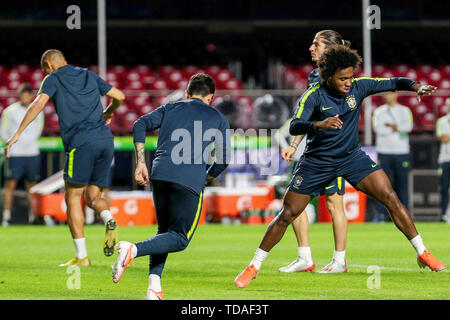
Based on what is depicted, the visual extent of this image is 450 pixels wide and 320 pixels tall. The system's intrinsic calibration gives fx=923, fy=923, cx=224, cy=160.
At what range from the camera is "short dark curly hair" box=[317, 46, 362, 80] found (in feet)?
24.7

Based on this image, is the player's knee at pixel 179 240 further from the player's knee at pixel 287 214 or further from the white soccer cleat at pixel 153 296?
the player's knee at pixel 287 214

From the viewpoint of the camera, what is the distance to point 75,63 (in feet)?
99.7

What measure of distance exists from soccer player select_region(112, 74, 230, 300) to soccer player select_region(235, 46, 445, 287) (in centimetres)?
111

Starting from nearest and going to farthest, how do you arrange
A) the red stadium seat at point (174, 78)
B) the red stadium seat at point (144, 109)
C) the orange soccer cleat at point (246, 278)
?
the orange soccer cleat at point (246, 278)
the red stadium seat at point (144, 109)
the red stadium seat at point (174, 78)

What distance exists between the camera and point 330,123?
280 inches

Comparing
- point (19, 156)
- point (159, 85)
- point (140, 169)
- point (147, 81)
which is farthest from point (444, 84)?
point (140, 169)

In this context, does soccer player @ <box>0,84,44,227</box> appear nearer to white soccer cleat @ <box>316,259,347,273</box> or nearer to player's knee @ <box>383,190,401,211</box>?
white soccer cleat @ <box>316,259,347,273</box>

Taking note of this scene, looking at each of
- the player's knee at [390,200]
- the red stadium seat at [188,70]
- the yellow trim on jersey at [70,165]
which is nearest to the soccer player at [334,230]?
the player's knee at [390,200]

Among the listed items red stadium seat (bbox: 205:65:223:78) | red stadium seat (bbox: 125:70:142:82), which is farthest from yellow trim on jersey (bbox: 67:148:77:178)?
red stadium seat (bbox: 205:65:223:78)

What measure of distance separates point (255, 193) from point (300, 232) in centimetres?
924

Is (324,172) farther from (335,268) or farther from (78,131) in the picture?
(78,131)

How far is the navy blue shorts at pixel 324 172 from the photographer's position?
25.6 ft

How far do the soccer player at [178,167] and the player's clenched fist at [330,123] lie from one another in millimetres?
901
